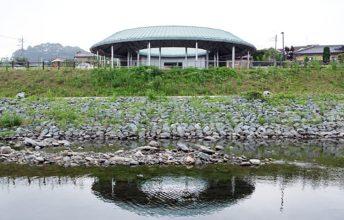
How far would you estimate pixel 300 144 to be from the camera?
66.9 ft

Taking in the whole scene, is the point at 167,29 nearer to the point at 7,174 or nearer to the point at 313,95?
the point at 313,95

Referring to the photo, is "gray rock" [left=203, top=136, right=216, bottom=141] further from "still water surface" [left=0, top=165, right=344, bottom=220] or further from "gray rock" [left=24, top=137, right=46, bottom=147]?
"gray rock" [left=24, top=137, right=46, bottom=147]

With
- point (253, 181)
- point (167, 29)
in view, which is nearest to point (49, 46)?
point (167, 29)

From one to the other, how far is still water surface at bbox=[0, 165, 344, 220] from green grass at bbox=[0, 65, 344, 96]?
16.3 metres

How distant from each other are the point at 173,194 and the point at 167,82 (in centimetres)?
2035

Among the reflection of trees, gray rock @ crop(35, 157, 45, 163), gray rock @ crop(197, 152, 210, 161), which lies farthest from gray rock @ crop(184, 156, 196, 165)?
gray rock @ crop(35, 157, 45, 163)

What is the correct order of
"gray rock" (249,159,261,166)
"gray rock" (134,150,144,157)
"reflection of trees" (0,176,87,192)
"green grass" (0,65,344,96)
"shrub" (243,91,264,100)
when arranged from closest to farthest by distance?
1. "reflection of trees" (0,176,87,192)
2. "gray rock" (249,159,261,166)
3. "gray rock" (134,150,144,157)
4. "shrub" (243,91,264,100)
5. "green grass" (0,65,344,96)

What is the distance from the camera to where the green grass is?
30734mm

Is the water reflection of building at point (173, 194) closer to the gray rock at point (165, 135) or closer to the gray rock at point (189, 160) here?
the gray rock at point (189, 160)

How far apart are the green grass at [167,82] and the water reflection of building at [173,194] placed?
1694 centimetres

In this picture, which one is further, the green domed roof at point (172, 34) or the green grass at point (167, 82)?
the green domed roof at point (172, 34)

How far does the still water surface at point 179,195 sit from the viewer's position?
1069cm

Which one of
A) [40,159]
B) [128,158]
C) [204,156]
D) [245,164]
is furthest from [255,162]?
[40,159]

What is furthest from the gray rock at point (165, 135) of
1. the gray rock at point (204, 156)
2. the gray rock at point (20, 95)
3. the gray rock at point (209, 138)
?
the gray rock at point (20, 95)
